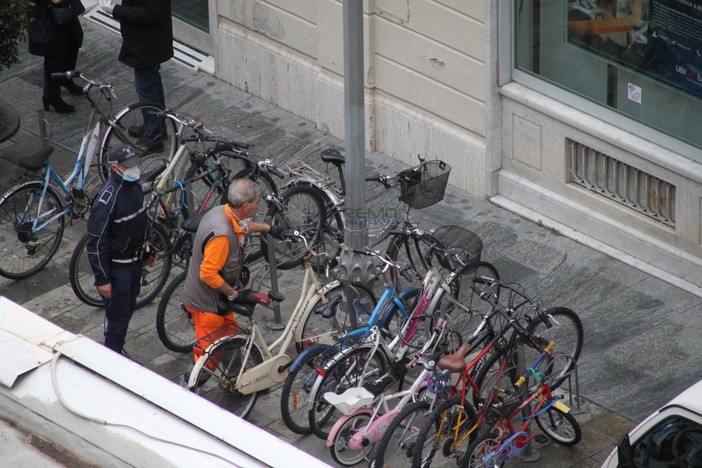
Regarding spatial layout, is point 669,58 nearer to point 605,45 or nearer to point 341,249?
point 605,45

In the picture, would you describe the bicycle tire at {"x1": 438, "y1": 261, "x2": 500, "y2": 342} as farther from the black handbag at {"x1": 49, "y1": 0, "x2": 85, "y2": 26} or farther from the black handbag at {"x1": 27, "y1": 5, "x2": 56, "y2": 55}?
the black handbag at {"x1": 27, "y1": 5, "x2": 56, "y2": 55}

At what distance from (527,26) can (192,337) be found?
3.88 m

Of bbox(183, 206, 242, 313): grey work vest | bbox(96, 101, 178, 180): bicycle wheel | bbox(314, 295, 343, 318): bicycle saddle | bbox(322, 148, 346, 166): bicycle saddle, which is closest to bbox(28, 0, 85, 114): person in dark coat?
bbox(96, 101, 178, 180): bicycle wheel

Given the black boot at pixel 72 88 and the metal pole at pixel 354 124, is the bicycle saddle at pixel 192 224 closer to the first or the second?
the metal pole at pixel 354 124

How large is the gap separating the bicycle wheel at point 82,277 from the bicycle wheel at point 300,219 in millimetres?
1472

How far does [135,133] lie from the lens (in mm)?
12453

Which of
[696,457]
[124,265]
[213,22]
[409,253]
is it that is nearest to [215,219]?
[124,265]

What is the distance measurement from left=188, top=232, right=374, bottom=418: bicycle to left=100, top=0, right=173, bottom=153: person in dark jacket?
377cm

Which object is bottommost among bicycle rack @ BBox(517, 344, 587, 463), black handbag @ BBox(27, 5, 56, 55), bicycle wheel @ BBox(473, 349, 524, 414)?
bicycle rack @ BBox(517, 344, 587, 463)

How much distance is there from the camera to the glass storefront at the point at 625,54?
1027cm

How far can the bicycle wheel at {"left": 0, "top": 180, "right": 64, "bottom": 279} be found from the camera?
10.8 m

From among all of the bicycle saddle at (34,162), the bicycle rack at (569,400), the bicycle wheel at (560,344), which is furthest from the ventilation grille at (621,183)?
the bicycle saddle at (34,162)

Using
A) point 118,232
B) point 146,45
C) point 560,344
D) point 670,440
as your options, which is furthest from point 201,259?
point 146,45

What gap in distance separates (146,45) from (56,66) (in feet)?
4.77
